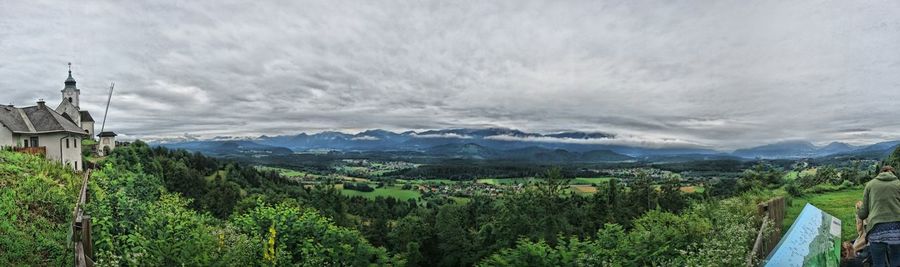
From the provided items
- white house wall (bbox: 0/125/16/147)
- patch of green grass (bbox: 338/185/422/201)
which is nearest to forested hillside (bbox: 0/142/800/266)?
white house wall (bbox: 0/125/16/147)

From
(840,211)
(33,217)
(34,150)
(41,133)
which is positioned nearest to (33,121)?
(41,133)

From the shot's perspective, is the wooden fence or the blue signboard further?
Result: the wooden fence

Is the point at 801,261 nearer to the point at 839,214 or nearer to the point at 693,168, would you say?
the point at 839,214

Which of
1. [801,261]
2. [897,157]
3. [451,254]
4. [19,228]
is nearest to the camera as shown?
[801,261]

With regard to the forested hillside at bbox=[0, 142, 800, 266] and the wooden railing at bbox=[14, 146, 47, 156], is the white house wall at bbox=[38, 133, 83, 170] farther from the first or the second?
the forested hillside at bbox=[0, 142, 800, 266]

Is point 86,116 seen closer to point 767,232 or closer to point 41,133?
point 41,133

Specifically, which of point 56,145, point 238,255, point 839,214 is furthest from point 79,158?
point 839,214
